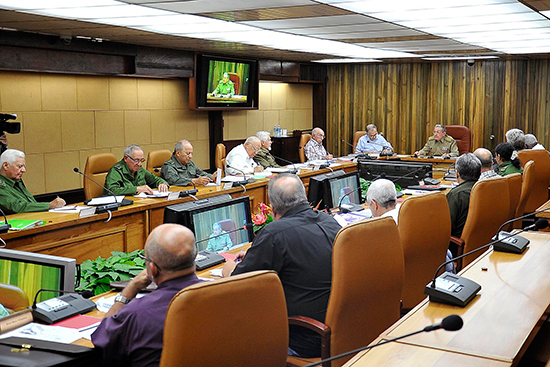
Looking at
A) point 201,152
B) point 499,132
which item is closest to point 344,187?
point 201,152

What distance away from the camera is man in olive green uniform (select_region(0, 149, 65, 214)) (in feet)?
15.7

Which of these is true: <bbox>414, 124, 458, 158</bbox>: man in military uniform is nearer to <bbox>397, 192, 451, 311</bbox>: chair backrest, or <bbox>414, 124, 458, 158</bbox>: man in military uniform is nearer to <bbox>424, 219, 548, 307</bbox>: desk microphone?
<bbox>397, 192, 451, 311</bbox>: chair backrest

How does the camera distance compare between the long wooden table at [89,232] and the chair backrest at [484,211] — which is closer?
the chair backrest at [484,211]

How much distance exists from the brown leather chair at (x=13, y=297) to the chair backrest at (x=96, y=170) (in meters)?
3.52

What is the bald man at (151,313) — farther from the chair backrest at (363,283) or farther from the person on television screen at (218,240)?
the person on television screen at (218,240)

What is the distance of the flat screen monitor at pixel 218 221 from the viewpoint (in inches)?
126

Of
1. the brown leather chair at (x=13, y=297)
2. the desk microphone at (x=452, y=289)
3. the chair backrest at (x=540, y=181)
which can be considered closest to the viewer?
the desk microphone at (x=452, y=289)

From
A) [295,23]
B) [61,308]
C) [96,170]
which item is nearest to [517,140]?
[295,23]

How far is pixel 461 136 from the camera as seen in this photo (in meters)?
10.6

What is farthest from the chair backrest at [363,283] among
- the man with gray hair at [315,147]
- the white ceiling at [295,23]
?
the man with gray hair at [315,147]

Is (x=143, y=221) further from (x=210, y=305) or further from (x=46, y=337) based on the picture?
(x=210, y=305)

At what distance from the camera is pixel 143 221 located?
5.34 metres

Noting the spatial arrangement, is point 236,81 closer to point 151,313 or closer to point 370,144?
point 370,144

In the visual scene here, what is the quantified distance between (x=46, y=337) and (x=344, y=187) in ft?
10.7
